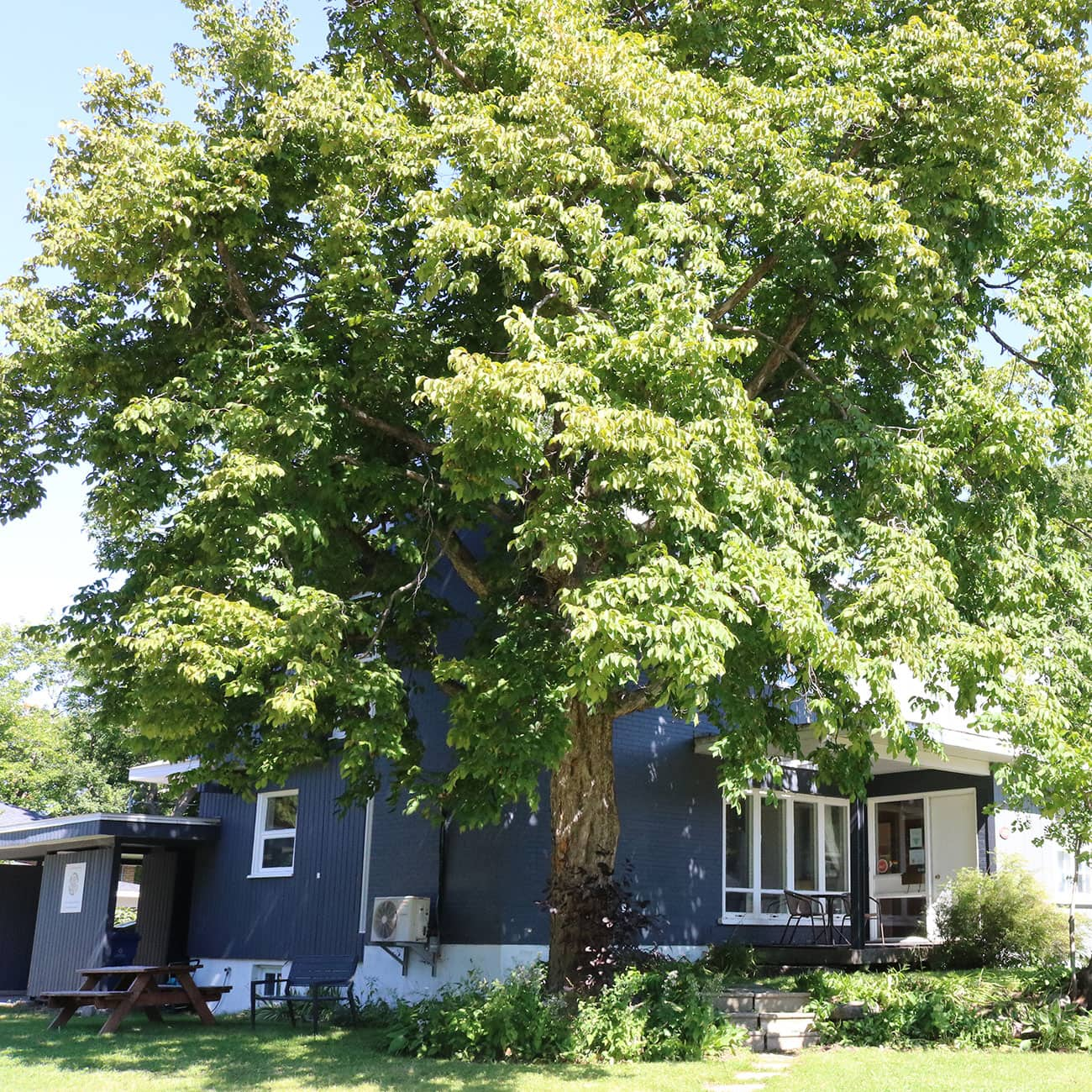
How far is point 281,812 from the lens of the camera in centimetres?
1792

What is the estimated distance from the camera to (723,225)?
12.1m

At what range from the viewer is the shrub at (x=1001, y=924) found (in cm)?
1564

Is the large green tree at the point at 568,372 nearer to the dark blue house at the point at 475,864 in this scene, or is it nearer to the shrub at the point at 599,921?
the shrub at the point at 599,921

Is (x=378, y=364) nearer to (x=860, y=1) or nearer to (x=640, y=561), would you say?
(x=640, y=561)

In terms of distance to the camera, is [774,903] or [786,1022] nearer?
[786,1022]

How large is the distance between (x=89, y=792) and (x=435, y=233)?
3375 cm

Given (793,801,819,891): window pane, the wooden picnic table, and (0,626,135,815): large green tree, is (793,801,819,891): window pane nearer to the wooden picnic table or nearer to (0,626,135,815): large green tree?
the wooden picnic table

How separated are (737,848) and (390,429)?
8.43 metres

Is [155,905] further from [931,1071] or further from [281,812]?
[931,1071]

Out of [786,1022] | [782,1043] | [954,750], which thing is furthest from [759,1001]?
[954,750]

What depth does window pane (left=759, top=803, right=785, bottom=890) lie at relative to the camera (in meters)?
17.1

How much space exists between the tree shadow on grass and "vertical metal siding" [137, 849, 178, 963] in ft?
15.5

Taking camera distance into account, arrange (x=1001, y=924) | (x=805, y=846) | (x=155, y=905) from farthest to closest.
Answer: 1. (x=155, y=905)
2. (x=805, y=846)
3. (x=1001, y=924)

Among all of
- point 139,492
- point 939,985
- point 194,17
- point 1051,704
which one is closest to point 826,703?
point 1051,704
